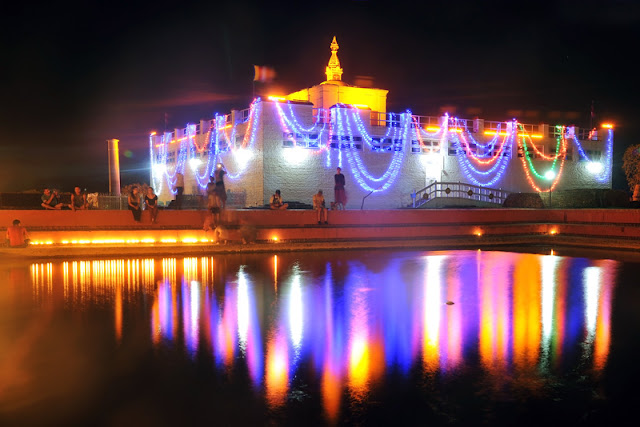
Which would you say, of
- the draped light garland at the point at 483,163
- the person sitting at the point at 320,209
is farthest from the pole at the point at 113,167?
the draped light garland at the point at 483,163

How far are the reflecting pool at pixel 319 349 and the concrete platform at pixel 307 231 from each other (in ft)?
18.4

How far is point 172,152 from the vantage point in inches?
1652

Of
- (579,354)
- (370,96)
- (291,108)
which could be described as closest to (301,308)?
(579,354)

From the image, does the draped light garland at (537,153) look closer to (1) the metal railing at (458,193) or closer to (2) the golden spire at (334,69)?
(1) the metal railing at (458,193)

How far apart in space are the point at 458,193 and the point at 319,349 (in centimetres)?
3059

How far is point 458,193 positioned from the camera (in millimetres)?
35500

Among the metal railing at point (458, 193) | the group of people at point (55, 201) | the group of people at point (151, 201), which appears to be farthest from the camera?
the metal railing at point (458, 193)

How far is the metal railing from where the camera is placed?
33.9 metres

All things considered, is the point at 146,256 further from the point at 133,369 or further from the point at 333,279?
the point at 133,369

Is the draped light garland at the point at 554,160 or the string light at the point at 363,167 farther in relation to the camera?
the draped light garland at the point at 554,160

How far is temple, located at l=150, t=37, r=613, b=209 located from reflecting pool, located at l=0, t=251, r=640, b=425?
20.1 meters

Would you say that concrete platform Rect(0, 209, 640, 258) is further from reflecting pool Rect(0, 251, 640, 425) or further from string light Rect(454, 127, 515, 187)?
string light Rect(454, 127, 515, 187)

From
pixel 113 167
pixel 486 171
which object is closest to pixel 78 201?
pixel 113 167

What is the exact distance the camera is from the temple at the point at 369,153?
31250mm
